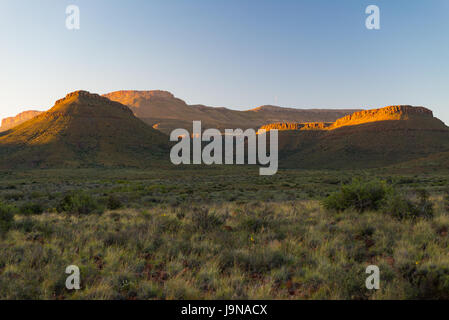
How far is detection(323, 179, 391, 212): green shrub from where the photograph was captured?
9.24m

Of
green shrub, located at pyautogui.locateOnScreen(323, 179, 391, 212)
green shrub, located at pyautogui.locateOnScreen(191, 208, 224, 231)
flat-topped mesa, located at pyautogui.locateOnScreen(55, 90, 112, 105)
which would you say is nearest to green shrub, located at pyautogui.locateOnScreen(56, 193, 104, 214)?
green shrub, located at pyautogui.locateOnScreen(191, 208, 224, 231)

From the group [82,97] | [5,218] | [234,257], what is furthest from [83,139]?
[234,257]

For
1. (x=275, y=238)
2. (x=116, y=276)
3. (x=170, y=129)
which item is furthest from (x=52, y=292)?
(x=170, y=129)

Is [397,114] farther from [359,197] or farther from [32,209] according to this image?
[32,209]

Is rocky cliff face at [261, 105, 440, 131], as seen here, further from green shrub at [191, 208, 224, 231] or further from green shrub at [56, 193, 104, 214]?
green shrub at [56, 193, 104, 214]

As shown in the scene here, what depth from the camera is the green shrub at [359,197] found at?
924 cm

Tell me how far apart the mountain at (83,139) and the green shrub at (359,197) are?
57.0 meters

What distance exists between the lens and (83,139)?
6888 centimetres

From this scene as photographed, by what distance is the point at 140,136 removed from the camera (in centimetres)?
7862

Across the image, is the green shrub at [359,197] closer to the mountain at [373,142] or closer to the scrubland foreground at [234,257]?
the scrubland foreground at [234,257]

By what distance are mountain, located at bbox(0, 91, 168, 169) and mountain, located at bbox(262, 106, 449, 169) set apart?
44.0 m

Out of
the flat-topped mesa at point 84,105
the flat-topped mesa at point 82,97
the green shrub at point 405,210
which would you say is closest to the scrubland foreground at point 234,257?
the green shrub at point 405,210
